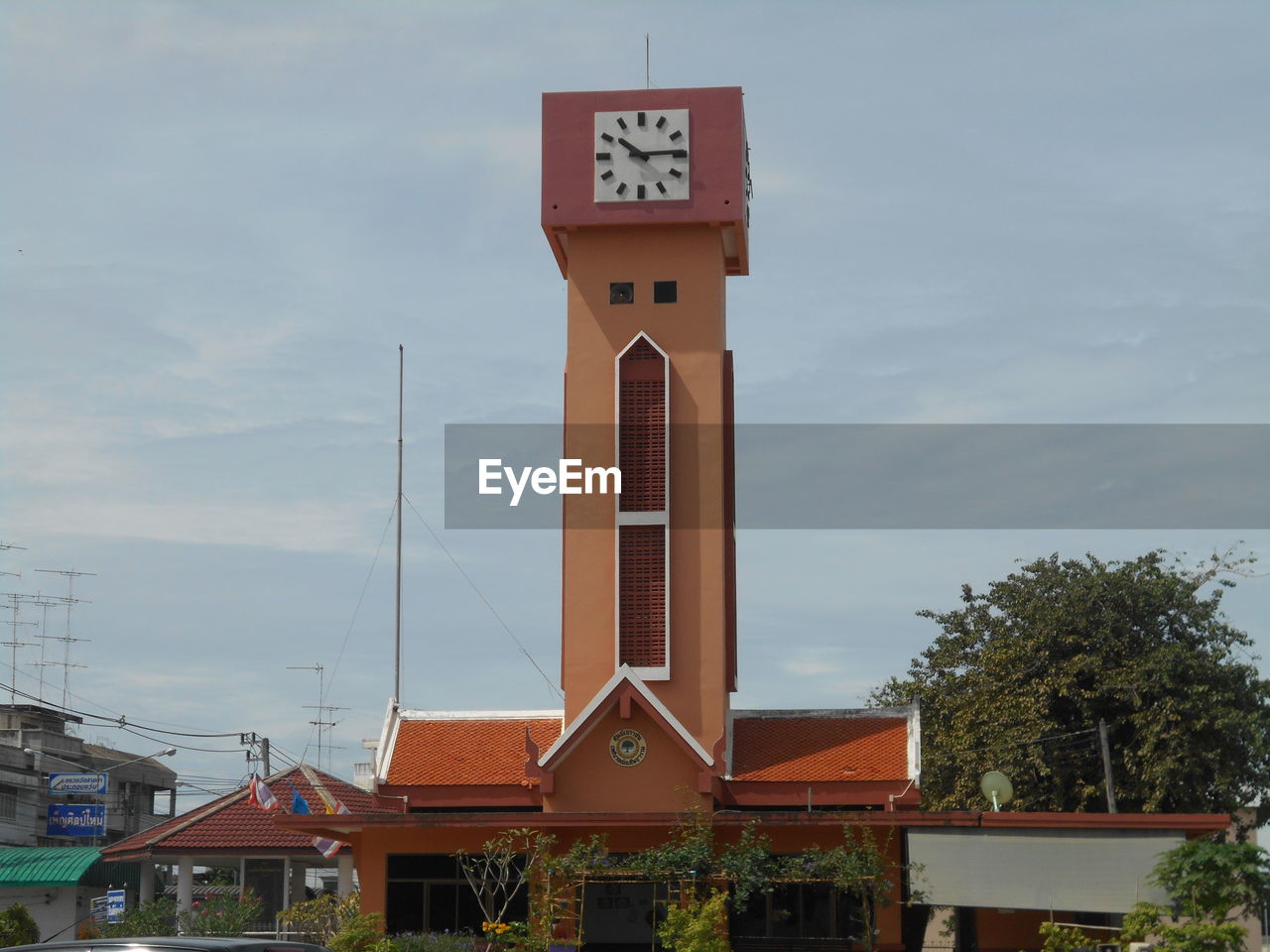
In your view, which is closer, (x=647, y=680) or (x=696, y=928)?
(x=696, y=928)

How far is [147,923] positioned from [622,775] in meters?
10.0

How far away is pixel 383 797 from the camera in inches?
1406

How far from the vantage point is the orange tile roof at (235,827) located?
40.3 metres

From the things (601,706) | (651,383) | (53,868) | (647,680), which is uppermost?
(651,383)

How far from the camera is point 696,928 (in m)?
28.9

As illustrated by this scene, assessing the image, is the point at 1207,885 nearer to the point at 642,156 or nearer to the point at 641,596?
the point at 641,596

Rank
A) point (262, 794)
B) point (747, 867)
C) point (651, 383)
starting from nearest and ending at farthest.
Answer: point (747, 867) < point (651, 383) < point (262, 794)

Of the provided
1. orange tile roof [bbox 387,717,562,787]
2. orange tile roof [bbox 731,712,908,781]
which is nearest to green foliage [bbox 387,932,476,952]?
orange tile roof [bbox 387,717,562,787]

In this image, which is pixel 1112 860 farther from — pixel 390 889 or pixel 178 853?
pixel 178 853

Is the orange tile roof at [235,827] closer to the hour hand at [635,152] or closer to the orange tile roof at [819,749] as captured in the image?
the orange tile roof at [819,749]

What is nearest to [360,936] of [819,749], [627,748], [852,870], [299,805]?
[627,748]

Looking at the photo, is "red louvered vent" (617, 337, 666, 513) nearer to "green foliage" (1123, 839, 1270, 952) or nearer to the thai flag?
the thai flag

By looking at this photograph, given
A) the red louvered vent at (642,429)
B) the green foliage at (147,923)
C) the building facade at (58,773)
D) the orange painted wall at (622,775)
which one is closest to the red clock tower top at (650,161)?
the red louvered vent at (642,429)

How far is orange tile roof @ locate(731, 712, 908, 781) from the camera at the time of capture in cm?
3516
